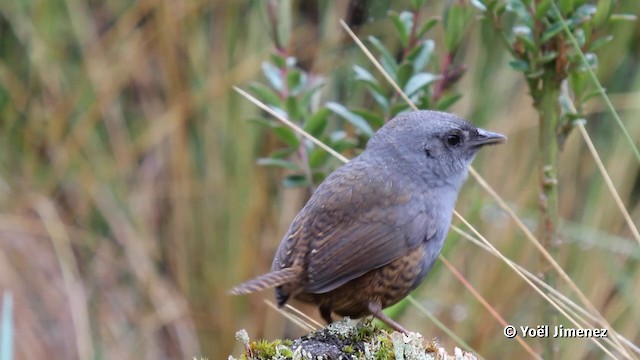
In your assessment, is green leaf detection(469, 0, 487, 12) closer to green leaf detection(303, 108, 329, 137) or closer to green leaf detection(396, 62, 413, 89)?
green leaf detection(396, 62, 413, 89)

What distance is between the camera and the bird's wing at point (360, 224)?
244cm

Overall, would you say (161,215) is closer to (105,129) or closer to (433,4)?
(105,129)

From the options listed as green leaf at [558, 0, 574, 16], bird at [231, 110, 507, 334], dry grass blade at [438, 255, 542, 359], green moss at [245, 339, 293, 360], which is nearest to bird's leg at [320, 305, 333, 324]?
bird at [231, 110, 507, 334]

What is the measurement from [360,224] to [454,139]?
1.45ft

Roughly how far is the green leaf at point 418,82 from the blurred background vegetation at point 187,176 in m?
1.07

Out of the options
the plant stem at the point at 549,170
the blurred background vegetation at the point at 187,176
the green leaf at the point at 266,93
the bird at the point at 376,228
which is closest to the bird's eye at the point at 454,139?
→ the bird at the point at 376,228

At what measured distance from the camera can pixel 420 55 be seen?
3.09 m

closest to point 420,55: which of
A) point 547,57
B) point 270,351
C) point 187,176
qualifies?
point 547,57

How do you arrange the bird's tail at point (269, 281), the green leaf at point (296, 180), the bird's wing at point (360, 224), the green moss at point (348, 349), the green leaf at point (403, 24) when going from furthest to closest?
→ the green leaf at point (296, 180), the green leaf at point (403, 24), the bird's wing at point (360, 224), the bird's tail at point (269, 281), the green moss at point (348, 349)

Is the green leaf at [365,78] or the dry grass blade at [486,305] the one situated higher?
the green leaf at [365,78]

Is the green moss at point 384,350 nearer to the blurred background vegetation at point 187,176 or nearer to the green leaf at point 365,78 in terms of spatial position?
the green leaf at point 365,78

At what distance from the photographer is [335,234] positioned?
251 cm

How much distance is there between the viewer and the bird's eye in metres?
2.74

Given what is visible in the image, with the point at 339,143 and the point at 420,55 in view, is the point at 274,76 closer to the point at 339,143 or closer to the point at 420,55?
the point at 339,143
